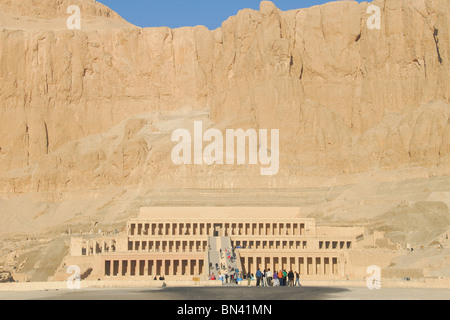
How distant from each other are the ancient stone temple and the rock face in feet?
53.2

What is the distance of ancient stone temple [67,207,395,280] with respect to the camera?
104 metres

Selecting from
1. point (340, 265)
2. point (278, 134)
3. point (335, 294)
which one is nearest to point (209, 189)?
point (278, 134)

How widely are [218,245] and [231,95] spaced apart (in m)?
53.8

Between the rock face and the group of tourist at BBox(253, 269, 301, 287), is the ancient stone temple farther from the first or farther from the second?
the group of tourist at BBox(253, 269, 301, 287)

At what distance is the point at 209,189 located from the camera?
140750 mm

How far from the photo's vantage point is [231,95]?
158375 mm

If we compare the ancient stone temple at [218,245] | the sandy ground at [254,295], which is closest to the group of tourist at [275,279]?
the sandy ground at [254,295]

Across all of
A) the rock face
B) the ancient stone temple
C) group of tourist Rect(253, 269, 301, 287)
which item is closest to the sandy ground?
group of tourist Rect(253, 269, 301, 287)

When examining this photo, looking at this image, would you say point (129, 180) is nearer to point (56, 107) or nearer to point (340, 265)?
point (56, 107)

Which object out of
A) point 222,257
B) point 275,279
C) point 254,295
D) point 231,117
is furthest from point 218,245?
point 254,295

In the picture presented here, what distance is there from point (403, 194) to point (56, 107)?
80402 mm

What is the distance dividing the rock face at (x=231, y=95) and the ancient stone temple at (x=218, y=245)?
638 inches

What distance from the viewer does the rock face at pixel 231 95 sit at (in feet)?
474

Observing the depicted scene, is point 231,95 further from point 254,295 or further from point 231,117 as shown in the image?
point 254,295
